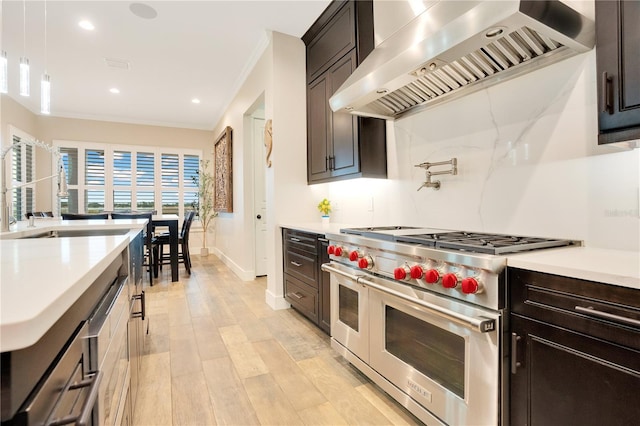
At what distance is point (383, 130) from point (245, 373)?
7.18 feet

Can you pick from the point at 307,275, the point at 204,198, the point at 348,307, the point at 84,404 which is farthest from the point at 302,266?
the point at 204,198

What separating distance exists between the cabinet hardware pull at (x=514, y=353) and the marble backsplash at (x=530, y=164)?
67cm

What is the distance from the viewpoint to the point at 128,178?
7.06m

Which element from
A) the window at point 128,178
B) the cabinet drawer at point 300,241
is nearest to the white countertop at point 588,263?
the cabinet drawer at point 300,241

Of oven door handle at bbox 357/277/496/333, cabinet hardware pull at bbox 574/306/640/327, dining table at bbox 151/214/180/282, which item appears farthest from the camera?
dining table at bbox 151/214/180/282

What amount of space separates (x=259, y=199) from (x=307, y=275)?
228 cm

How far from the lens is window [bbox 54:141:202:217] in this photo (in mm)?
6637

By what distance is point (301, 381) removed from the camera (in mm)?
2047

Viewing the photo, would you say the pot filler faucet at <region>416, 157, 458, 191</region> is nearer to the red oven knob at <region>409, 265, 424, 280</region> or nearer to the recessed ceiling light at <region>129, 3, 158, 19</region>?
the red oven knob at <region>409, 265, 424, 280</region>

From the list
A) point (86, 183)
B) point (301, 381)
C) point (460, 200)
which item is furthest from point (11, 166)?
point (460, 200)

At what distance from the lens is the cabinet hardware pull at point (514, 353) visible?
3.99 feet

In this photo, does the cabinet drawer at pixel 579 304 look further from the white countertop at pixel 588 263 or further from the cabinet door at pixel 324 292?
the cabinet door at pixel 324 292

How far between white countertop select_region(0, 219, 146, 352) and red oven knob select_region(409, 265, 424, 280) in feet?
4.06

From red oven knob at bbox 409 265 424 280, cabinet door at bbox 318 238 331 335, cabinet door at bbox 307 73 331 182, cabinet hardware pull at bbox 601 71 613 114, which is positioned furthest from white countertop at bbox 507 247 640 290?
cabinet door at bbox 307 73 331 182
